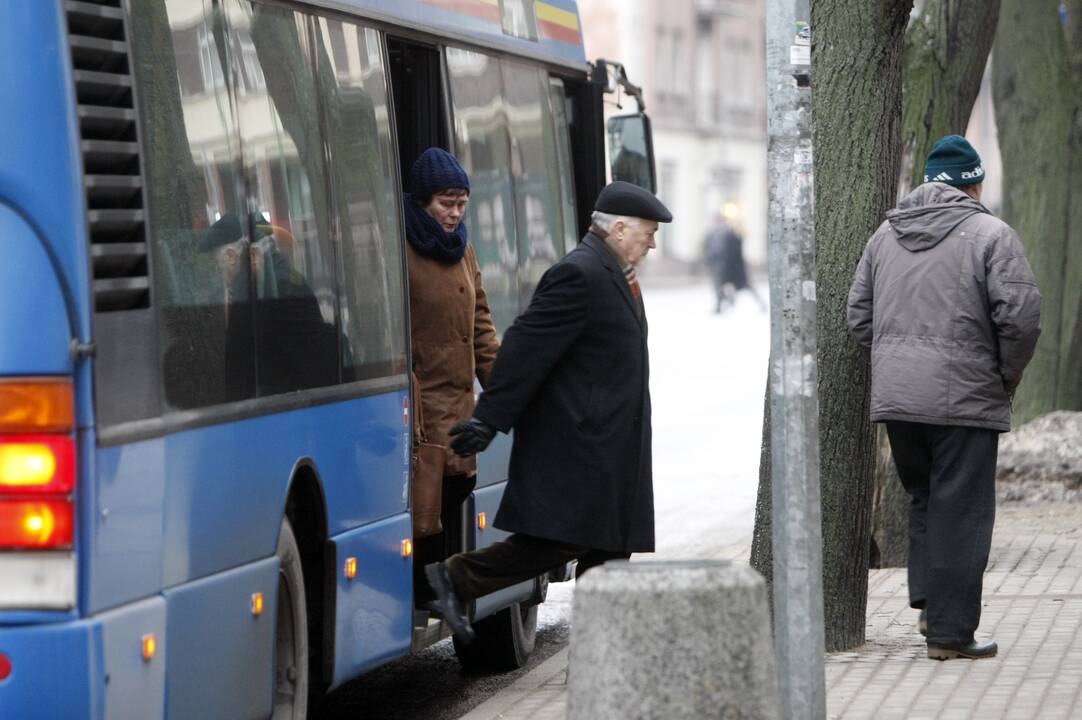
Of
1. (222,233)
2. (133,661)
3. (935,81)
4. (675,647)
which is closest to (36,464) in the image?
(133,661)

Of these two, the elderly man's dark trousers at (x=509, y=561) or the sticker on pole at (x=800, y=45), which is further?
the elderly man's dark trousers at (x=509, y=561)

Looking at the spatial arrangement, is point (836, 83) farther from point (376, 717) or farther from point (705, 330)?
point (705, 330)

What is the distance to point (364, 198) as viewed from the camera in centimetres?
717

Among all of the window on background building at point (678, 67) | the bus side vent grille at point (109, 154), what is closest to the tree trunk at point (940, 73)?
the bus side vent grille at point (109, 154)

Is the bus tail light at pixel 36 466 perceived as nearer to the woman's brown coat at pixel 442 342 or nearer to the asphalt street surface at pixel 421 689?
the woman's brown coat at pixel 442 342

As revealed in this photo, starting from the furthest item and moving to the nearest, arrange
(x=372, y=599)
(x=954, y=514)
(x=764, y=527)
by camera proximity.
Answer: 1. (x=764, y=527)
2. (x=954, y=514)
3. (x=372, y=599)

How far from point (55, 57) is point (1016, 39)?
40.9ft

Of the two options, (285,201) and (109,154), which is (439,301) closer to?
(285,201)

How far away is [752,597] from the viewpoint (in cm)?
483

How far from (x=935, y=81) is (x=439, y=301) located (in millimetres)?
5293

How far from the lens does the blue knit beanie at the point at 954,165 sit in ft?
27.0

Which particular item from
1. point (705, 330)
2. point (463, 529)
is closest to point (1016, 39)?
point (463, 529)

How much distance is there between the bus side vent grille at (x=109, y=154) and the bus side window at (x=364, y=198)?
5.39ft

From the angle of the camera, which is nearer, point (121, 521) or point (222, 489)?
point (121, 521)
